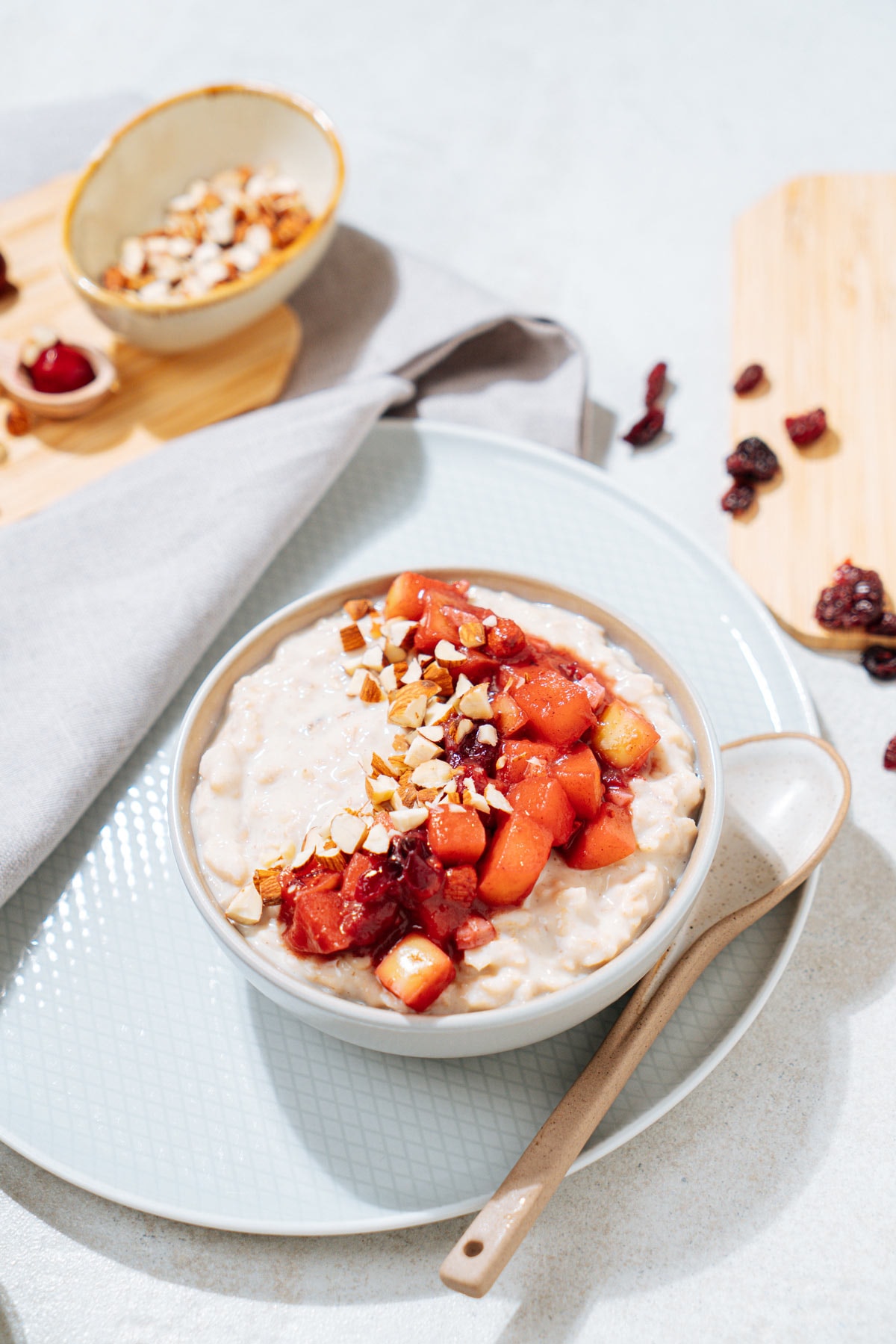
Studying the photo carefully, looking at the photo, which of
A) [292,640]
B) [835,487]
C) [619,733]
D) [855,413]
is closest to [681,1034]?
[619,733]

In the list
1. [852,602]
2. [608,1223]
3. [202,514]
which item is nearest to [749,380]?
[852,602]

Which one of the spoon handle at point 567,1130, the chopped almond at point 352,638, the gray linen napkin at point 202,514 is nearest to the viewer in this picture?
the spoon handle at point 567,1130

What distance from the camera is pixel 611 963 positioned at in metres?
1.54

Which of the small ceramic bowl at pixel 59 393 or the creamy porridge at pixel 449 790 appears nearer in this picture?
the creamy porridge at pixel 449 790

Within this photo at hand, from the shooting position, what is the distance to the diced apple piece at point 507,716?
1721 millimetres

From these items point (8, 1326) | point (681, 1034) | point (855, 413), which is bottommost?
point (8, 1326)

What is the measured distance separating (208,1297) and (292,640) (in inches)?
44.1

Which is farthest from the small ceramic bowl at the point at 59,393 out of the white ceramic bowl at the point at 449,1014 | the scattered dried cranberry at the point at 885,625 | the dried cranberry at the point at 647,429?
the scattered dried cranberry at the point at 885,625

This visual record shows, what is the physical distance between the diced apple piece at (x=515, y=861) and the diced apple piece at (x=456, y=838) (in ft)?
0.10

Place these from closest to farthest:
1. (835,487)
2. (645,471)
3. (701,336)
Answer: (835,487)
(645,471)
(701,336)

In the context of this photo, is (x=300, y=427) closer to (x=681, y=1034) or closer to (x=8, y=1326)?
(x=681, y=1034)

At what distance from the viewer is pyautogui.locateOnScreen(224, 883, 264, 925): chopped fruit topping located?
5.25ft

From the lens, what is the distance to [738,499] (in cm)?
256

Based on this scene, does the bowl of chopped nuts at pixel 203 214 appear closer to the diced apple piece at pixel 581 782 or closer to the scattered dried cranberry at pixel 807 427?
the scattered dried cranberry at pixel 807 427
